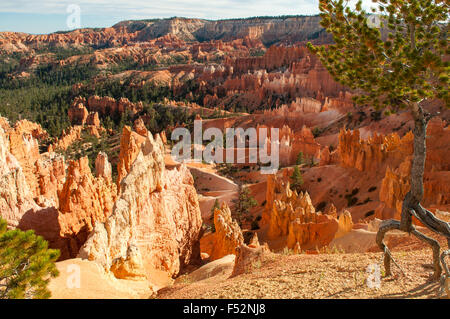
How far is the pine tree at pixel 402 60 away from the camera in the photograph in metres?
6.23

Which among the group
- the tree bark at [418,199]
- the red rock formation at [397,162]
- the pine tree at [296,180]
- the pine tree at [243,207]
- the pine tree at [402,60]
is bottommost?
the pine tree at [243,207]

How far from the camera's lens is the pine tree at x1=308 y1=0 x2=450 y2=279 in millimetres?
6227

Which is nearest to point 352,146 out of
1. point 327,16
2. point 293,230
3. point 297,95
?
point 293,230

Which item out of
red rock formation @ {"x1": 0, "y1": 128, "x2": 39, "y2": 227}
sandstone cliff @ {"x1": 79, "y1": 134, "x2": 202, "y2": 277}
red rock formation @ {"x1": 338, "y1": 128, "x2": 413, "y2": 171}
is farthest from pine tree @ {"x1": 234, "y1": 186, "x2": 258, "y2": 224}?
red rock formation @ {"x1": 0, "y1": 128, "x2": 39, "y2": 227}

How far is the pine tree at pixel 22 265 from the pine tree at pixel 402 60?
6685 millimetres

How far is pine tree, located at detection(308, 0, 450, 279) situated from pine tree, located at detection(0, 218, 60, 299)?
6685 millimetres

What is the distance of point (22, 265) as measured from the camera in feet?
22.1

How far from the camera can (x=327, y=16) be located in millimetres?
7035

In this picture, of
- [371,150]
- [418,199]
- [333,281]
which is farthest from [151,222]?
[371,150]

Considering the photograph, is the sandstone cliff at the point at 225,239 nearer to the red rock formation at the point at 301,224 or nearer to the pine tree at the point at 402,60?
the red rock formation at the point at 301,224

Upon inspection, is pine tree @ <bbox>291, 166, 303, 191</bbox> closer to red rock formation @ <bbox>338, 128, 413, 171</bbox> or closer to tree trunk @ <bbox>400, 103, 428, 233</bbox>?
red rock formation @ <bbox>338, 128, 413, 171</bbox>

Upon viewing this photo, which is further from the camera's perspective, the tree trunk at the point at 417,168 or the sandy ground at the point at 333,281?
the tree trunk at the point at 417,168

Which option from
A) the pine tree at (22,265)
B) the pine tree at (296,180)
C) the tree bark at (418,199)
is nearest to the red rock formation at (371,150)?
the pine tree at (296,180)
